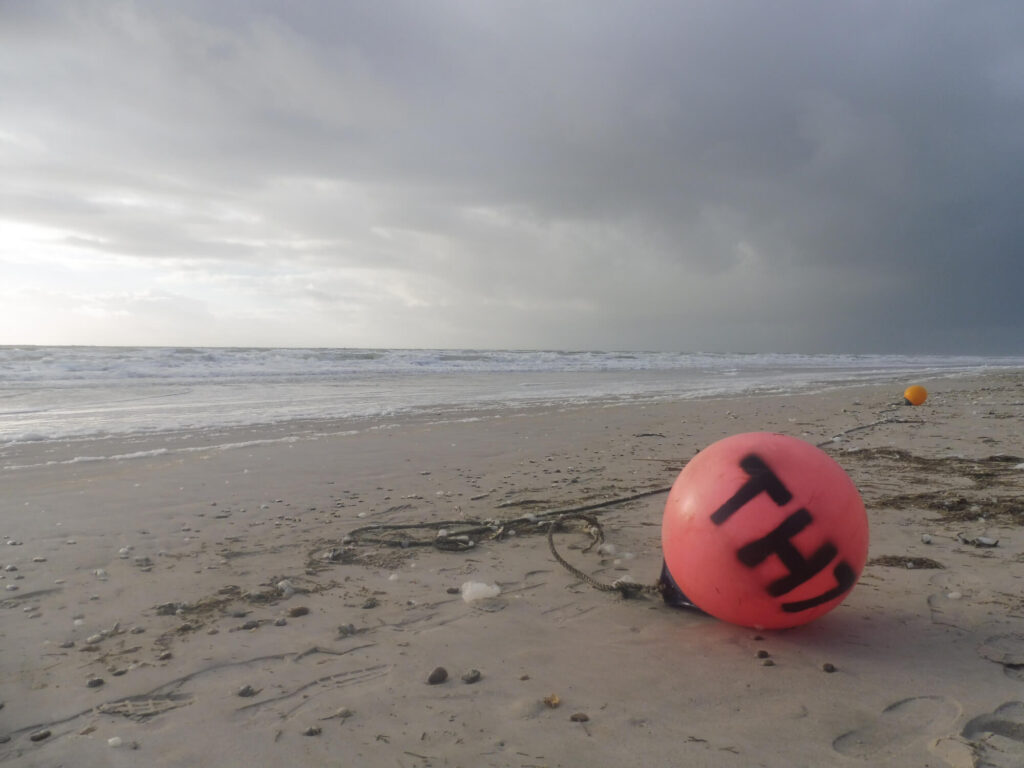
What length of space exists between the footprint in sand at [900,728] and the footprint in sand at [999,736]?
0.07 meters

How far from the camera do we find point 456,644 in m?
2.80

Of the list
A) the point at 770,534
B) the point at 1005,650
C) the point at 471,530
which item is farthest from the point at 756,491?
the point at 471,530

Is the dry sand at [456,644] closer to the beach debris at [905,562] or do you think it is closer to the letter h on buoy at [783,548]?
the beach debris at [905,562]

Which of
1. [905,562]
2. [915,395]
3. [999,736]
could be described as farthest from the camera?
[915,395]

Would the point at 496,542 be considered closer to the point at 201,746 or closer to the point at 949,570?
the point at 201,746

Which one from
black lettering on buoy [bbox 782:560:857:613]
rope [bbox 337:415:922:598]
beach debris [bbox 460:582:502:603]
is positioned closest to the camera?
black lettering on buoy [bbox 782:560:857:613]

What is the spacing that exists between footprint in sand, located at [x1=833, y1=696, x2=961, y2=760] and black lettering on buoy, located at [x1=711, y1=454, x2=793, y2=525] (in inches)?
31.0

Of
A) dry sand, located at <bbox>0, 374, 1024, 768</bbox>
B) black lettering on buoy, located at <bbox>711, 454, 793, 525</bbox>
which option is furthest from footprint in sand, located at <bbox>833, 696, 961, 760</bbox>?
black lettering on buoy, located at <bbox>711, 454, 793, 525</bbox>

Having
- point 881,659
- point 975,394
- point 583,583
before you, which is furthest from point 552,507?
point 975,394

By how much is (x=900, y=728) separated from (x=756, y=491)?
0.90 m

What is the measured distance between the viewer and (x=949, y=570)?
3.54m

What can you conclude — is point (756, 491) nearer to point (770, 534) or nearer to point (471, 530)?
point (770, 534)

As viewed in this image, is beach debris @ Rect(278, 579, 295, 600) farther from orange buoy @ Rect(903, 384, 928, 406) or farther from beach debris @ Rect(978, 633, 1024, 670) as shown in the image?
orange buoy @ Rect(903, 384, 928, 406)

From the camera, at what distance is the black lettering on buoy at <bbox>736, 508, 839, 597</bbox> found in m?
2.52
